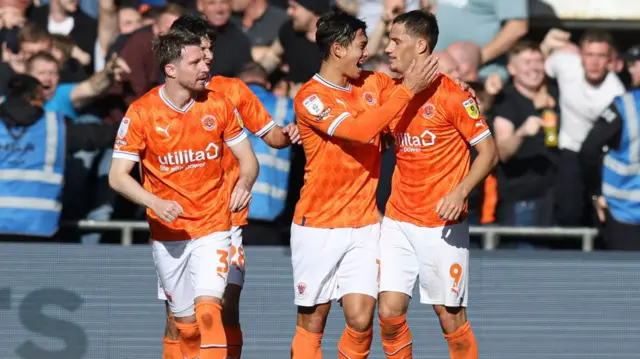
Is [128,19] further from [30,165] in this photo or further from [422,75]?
[422,75]

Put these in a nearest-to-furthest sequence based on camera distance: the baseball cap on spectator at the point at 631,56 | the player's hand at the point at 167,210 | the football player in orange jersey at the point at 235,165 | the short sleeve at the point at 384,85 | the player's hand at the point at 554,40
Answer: the player's hand at the point at 167,210, the short sleeve at the point at 384,85, the football player in orange jersey at the point at 235,165, the baseball cap on spectator at the point at 631,56, the player's hand at the point at 554,40

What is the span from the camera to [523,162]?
1062cm

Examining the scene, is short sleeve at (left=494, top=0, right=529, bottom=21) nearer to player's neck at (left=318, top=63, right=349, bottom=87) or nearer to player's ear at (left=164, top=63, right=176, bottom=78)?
player's neck at (left=318, top=63, right=349, bottom=87)

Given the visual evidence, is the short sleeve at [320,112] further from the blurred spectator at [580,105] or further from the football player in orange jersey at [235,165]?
the blurred spectator at [580,105]

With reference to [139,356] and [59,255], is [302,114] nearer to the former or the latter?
[139,356]

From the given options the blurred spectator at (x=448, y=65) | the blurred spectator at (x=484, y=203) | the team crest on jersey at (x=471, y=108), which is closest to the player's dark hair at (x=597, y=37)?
the blurred spectator at (x=484, y=203)

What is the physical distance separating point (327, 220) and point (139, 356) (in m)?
1.62

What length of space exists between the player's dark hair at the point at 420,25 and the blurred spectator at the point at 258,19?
428 centimetres

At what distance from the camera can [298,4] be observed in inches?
423

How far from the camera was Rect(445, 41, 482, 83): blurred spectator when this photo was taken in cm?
1057

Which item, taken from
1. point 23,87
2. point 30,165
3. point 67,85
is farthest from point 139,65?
point 30,165

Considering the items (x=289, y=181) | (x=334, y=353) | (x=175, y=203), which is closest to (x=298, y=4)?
(x=289, y=181)

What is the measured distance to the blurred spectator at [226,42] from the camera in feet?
34.6

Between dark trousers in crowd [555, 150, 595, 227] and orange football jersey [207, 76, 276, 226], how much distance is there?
13.3 ft
